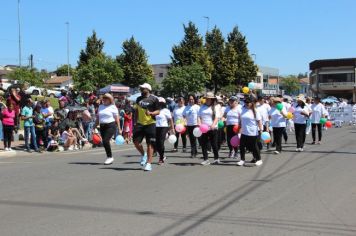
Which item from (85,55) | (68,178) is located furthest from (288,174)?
(85,55)

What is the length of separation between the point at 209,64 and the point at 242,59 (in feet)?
26.0

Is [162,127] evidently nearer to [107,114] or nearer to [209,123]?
[209,123]

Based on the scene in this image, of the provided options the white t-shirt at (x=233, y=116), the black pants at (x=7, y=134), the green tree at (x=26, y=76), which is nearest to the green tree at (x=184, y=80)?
the green tree at (x=26, y=76)

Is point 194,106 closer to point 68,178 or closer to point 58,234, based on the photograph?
point 68,178

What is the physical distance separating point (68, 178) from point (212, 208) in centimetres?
399

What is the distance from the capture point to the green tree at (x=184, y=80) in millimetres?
47906

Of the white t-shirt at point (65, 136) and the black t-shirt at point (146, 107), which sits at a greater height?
the black t-shirt at point (146, 107)

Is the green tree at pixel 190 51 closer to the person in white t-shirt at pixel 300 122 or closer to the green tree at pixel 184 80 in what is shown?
the green tree at pixel 184 80

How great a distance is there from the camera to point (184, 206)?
24.0 feet

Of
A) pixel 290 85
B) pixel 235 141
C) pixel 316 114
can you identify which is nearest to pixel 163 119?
pixel 235 141

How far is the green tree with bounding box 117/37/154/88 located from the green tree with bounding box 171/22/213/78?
6039 millimetres

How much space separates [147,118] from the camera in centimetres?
1116

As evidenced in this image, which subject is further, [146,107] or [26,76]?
[26,76]

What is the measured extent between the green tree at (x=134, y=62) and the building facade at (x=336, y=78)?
42.0m
